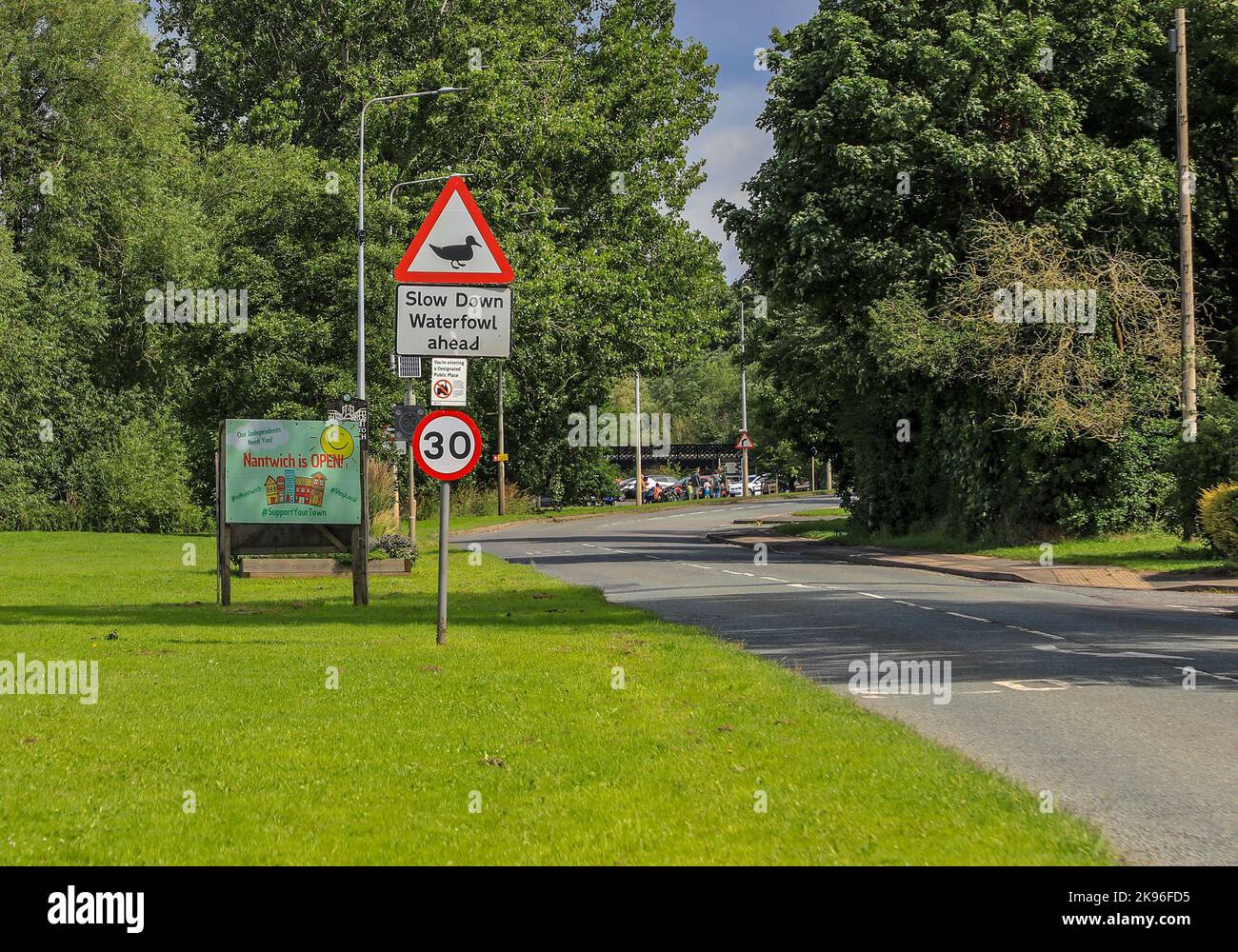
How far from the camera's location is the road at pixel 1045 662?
744cm

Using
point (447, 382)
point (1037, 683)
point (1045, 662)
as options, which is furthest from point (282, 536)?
point (1037, 683)

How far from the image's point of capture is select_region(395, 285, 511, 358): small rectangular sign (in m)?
13.1

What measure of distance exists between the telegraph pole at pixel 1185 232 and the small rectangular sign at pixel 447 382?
50.9 feet

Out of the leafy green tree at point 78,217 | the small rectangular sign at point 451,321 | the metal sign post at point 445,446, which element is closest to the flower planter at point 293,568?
the metal sign post at point 445,446

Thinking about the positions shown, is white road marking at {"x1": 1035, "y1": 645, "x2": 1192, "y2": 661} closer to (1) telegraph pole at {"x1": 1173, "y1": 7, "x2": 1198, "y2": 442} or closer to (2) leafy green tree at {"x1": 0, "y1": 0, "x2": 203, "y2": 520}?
(1) telegraph pole at {"x1": 1173, "y1": 7, "x2": 1198, "y2": 442}

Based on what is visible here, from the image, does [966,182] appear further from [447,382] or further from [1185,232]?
[447,382]

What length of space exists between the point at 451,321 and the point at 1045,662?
5.94m

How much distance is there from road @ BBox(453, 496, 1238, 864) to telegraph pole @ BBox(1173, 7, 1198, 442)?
6740 millimetres

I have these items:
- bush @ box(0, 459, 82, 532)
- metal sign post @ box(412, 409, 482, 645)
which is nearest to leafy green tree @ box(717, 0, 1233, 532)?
metal sign post @ box(412, 409, 482, 645)

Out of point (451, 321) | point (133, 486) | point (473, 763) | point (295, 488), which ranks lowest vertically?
point (473, 763)

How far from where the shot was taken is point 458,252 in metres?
13.1

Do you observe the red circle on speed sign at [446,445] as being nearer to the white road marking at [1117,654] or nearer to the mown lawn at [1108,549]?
the white road marking at [1117,654]
